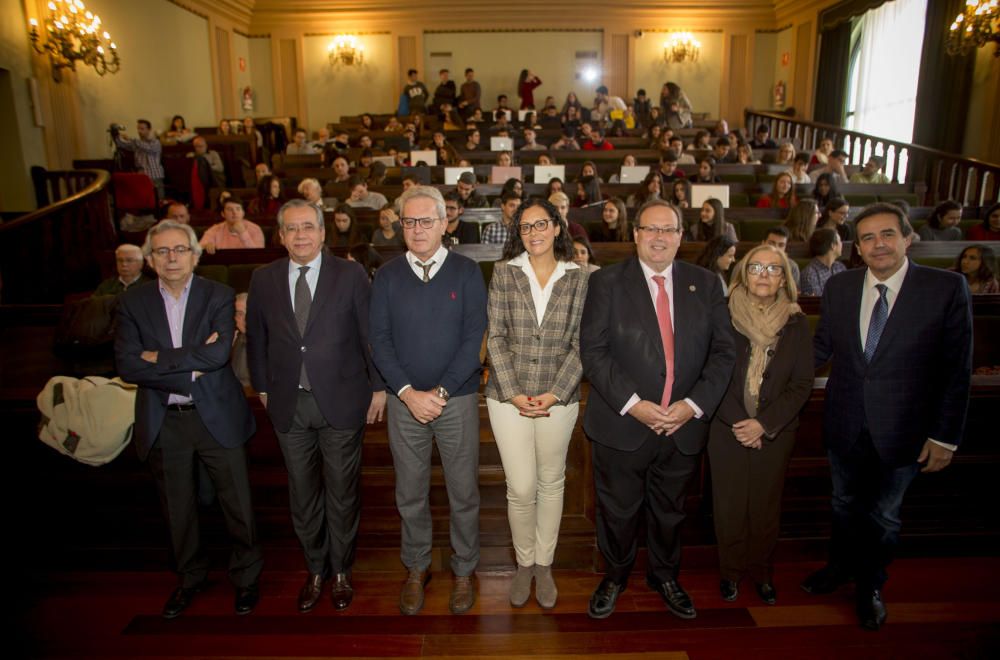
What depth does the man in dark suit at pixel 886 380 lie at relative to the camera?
181 cm

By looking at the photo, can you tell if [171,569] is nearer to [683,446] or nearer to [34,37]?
[683,446]

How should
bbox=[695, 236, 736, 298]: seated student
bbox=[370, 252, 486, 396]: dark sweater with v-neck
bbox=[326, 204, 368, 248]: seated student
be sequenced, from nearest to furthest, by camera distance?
bbox=[370, 252, 486, 396]: dark sweater with v-neck, bbox=[695, 236, 736, 298]: seated student, bbox=[326, 204, 368, 248]: seated student

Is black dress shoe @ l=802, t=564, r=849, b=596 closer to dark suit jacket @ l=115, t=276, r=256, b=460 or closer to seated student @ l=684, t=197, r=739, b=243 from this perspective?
dark suit jacket @ l=115, t=276, r=256, b=460

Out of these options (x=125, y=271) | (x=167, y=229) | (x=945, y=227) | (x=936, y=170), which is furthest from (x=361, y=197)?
(x=936, y=170)

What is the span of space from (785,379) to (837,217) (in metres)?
3.61

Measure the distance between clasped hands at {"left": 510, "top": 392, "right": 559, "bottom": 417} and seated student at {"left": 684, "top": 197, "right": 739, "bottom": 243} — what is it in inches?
136

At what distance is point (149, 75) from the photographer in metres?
9.52

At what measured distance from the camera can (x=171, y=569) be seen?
225cm

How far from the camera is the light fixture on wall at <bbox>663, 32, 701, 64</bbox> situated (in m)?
13.0

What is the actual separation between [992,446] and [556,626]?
1.75 metres

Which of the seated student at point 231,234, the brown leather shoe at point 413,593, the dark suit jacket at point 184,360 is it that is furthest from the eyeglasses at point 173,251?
the seated student at point 231,234

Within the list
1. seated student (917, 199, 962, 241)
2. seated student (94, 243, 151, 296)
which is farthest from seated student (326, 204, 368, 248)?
seated student (917, 199, 962, 241)


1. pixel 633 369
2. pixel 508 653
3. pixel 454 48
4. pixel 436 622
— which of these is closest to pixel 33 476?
pixel 436 622

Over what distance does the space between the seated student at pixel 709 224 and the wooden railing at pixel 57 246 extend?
4.99 meters
